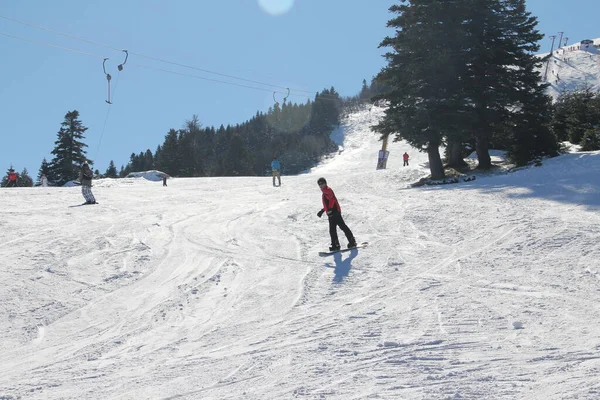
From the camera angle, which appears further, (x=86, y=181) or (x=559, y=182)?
(x=86, y=181)

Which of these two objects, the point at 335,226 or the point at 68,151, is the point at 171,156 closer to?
the point at 68,151

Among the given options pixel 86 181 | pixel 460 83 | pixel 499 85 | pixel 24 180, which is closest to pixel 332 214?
pixel 86 181

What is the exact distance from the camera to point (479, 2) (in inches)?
1080

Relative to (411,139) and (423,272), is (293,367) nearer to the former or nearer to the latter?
(423,272)

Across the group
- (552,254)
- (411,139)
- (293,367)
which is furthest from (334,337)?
(411,139)

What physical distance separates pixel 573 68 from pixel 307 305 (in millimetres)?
122138

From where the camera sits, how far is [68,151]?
2370 inches

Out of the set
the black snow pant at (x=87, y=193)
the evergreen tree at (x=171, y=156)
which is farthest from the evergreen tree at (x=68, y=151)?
the black snow pant at (x=87, y=193)

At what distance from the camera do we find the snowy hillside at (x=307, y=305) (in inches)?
234

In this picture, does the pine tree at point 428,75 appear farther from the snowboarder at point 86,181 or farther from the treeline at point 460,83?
the snowboarder at point 86,181

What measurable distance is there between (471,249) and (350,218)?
214 inches

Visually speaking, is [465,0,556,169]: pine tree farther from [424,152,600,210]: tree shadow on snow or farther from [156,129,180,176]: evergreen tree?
[156,129,180,176]: evergreen tree

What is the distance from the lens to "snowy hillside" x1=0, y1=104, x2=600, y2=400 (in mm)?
5949

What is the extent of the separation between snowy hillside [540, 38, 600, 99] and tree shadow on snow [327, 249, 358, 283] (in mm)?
93273
